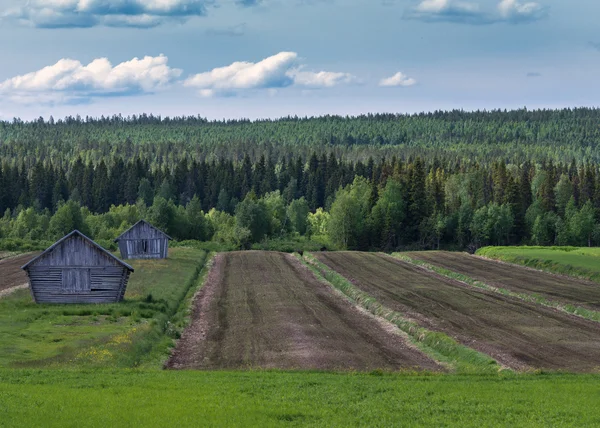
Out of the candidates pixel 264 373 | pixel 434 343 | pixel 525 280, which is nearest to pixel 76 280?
pixel 434 343

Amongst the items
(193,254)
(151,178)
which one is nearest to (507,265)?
(193,254)

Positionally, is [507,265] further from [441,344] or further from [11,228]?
[11,228]

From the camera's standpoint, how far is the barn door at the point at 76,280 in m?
54.7

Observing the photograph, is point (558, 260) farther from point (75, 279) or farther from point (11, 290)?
point (11, 290)

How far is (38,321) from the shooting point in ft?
146

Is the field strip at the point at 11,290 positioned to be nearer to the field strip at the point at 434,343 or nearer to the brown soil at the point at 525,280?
the field strip at the point at 434,343

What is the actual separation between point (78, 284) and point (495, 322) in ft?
87.4

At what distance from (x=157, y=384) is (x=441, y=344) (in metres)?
16.3

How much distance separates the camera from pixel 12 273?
247ft

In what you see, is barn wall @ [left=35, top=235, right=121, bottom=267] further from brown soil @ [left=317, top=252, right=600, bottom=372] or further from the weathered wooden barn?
brown soil @ [left=317, top=252, right=600, bottom=372]

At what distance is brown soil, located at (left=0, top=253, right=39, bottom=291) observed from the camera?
65688 millimetres

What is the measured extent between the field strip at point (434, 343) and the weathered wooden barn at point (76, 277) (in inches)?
627

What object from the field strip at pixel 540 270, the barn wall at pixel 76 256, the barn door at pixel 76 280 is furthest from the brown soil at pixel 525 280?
the barn door at pixel 76 280

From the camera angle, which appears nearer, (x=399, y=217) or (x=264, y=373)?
(x=264, y=373)
